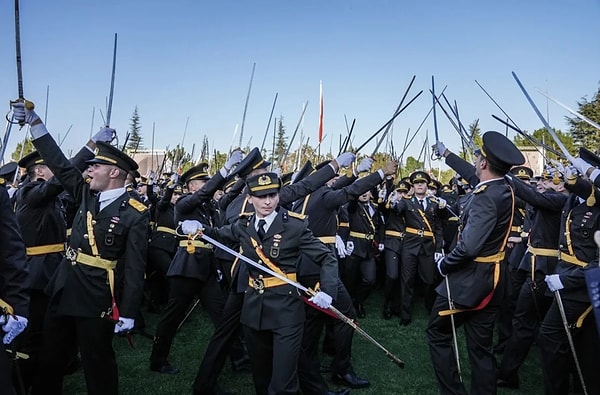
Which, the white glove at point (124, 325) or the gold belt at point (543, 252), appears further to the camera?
the gold belt at point (543, 252)

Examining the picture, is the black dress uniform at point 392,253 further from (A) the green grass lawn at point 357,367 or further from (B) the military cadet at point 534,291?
(B) the military cadet at point 534,291

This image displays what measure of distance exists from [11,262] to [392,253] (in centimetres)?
718

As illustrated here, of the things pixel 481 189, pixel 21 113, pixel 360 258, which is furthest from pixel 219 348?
pixel 360 258

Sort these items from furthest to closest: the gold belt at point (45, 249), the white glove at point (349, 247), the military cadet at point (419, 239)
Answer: the military cadet at point (419, 239)
the white glove at point (349, 247)
the gold belt at point (45, 249)

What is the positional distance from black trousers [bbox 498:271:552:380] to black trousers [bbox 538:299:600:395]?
0.74m

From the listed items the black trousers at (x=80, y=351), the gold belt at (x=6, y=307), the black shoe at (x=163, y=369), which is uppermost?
the gold belt at (x=6, y=307)

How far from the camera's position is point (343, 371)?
557 cm

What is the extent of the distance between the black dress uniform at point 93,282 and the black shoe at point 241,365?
199 cm

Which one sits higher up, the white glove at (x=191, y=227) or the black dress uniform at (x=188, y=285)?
the white glove at (x=191, y=227)

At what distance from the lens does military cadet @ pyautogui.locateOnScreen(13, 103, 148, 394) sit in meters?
4.00

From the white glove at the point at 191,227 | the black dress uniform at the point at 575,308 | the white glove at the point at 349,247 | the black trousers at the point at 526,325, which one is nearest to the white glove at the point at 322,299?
the white glove at the point at 191,227

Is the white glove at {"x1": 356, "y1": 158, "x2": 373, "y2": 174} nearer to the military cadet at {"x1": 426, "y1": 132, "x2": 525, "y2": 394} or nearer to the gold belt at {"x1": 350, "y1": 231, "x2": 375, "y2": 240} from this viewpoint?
the gold belt at {"x1": 350, "y1": 231, "x2": 375, "y2": 240}

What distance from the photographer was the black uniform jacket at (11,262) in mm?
2777

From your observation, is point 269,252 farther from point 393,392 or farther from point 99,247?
point 393,392
